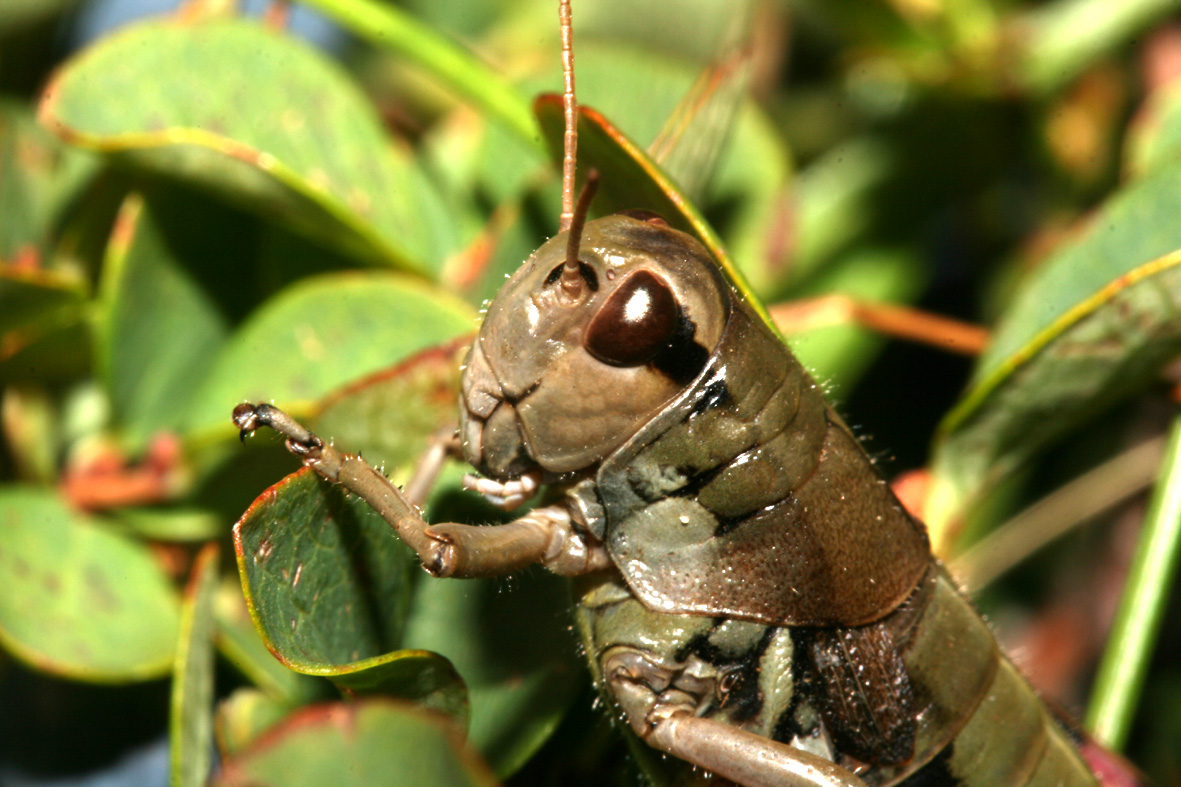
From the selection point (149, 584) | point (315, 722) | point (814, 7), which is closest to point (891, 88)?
point (814, 7)

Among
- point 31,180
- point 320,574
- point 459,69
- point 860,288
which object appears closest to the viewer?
point 320,574

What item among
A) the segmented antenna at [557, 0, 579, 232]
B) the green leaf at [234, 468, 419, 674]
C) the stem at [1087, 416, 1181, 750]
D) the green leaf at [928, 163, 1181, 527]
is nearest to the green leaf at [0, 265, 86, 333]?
the green leaf at [234, 468, 419, 674]

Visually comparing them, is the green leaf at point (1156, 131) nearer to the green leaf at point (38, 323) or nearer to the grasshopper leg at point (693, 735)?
the grasshopper leg at point (693, 735)

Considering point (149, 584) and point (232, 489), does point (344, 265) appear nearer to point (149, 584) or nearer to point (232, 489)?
point (232, 489)

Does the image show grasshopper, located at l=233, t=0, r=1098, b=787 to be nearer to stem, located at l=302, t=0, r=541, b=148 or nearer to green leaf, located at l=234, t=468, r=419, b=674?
green leaf, located at l=234, t=468, r=419, b=674

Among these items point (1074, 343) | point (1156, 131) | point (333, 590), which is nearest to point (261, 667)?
point (333, 590)

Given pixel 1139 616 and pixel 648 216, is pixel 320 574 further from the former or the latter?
pixel 1139 616
